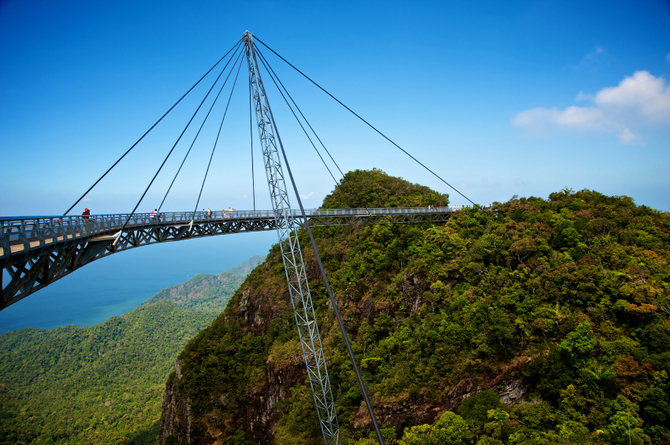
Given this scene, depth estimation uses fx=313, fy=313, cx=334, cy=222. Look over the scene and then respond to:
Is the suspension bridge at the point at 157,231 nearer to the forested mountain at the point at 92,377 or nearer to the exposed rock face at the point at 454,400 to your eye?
the exposed rock face at the point at 454,400

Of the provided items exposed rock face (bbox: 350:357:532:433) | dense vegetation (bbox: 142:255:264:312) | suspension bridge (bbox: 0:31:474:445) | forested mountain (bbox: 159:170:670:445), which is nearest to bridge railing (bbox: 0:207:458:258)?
suspension bridge (bbox: 0:31:474:445)

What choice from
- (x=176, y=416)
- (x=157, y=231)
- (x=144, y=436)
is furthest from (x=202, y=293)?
(x=157, y=231)

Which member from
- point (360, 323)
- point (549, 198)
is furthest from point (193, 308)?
point (549, 198)

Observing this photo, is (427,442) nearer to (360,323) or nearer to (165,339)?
(360,323)

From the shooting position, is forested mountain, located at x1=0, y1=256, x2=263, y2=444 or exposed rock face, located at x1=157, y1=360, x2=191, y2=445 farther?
forested mountain, located at x1=0, y1=256, x2=263, y2=444

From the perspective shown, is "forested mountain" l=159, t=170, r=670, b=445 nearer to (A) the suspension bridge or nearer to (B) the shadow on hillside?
(A) the suspension bridge

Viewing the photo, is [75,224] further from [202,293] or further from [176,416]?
[202,293]

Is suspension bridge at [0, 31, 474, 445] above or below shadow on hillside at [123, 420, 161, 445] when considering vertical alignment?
above
